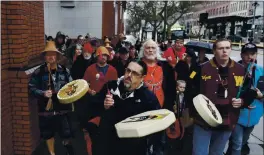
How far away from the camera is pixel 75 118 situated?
642 cm

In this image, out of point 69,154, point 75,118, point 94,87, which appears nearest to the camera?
point 69,154

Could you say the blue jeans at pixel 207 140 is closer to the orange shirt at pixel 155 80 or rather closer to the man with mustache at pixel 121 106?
the orange shirt at pixel 155 80

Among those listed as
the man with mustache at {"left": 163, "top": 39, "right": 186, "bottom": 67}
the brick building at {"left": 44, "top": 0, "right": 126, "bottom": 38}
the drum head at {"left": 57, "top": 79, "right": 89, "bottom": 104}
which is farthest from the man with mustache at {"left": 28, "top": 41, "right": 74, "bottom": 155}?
the brick building at {"left": 44, "top": 0, "right": 126, "bottom": 38}

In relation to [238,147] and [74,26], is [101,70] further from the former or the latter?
[74,26]

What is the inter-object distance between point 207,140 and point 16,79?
2.78 m

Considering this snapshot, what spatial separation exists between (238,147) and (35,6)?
12.6 feet

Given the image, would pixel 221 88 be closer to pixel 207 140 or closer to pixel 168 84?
pixel 207 140

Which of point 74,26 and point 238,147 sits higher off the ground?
point 74,26

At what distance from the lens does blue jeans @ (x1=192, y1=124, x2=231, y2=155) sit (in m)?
3.55

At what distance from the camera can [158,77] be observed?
3.98 meters

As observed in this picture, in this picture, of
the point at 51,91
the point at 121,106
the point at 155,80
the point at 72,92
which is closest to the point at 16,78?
the point at 51,91

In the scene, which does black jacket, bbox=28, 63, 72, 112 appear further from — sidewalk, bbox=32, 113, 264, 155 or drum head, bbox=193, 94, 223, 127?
drum head, bbox=193, 94, 223, 127

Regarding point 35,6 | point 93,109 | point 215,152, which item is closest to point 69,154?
point 93,109

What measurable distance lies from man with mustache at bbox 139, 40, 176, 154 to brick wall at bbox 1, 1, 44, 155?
1.78 meters
